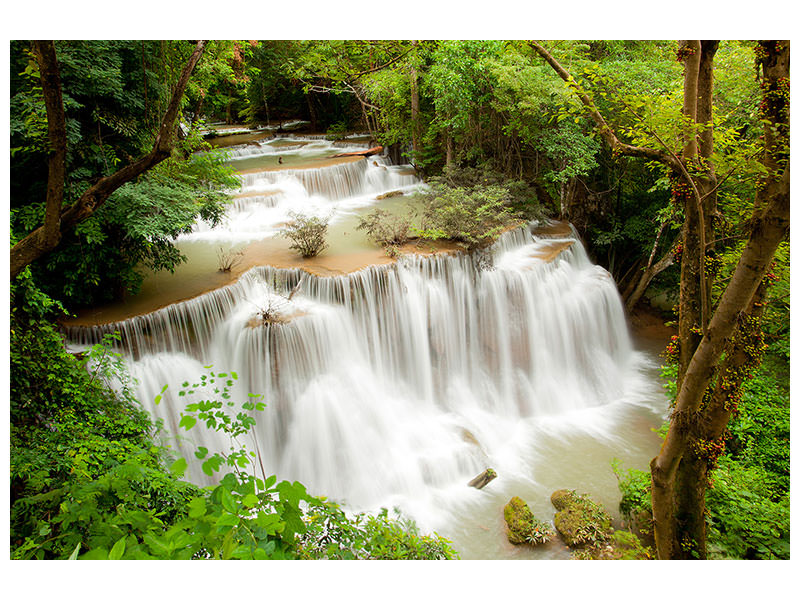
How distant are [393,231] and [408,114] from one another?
5.54 meters

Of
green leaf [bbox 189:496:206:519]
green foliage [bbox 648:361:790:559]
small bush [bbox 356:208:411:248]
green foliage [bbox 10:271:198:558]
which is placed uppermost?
small bush [bbox 356:208:411:248]

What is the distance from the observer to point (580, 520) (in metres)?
4.97

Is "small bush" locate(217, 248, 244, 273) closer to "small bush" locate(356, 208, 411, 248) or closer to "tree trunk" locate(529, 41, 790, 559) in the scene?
"small bush" locate(356, 208, 411, 248)

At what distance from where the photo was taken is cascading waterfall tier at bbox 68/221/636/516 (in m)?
5.69

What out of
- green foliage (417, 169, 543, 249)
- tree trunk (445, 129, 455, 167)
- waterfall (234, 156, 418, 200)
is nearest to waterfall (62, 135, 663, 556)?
green foliage (417, 169, 543, 249)

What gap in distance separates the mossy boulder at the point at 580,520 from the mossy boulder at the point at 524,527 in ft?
0.55

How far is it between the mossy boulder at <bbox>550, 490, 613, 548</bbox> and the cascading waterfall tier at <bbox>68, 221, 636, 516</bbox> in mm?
979

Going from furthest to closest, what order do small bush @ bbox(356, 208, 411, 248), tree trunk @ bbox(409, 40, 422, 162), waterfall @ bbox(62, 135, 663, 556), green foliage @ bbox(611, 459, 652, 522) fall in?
tree trunk @ bbox(409, 40, 422, 162) → small bush @ bbox(356, 208, 411, 248) → waterfall @ bbox(62, 135, 663, 556) → green foliage @ bbox(611, 459, 652, 522)

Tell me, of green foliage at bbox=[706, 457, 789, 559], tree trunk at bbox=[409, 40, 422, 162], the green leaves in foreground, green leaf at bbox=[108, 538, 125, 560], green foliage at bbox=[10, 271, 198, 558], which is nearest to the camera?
green leaf at bbox=[108, 538, 125, 560]

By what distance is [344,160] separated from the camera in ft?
40.0

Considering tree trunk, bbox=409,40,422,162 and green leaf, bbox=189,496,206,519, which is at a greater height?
tree trunk, bbox=409,40,422,162

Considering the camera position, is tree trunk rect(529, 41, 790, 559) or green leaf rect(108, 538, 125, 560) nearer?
green leaf rect(108, 538, 125, 560)

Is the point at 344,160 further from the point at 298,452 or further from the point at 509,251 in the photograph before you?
the point at 298,452

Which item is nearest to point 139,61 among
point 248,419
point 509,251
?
point 248,419
